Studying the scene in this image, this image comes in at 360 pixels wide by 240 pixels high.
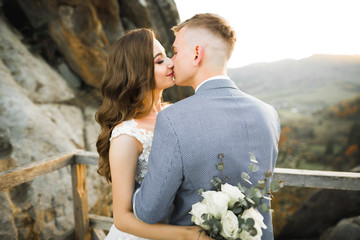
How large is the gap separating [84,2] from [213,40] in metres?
3.61

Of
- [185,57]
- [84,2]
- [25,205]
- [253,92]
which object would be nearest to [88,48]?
[84,2]

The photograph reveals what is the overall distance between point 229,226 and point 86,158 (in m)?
1.98

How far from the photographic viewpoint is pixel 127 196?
1.49m

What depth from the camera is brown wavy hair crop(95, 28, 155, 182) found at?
1884 millimetres

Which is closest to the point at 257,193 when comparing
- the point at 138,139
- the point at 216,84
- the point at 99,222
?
the point at 216,84

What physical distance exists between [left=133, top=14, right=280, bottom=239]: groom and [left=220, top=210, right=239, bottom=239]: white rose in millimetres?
226

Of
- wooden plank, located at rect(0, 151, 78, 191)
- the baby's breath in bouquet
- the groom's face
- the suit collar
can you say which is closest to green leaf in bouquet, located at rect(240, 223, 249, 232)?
the baby's breath in bouquet

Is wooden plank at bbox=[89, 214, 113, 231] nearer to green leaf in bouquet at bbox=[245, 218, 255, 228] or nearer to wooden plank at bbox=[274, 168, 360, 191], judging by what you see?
wooden plank at bbox=[274, 168, 360, 191]

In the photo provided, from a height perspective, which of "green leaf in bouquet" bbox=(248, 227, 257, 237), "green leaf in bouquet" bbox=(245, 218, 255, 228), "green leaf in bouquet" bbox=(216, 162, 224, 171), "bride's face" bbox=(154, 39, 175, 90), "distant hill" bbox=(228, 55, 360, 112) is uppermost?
"bride's face" bbox=(154, 39, 175, 90)

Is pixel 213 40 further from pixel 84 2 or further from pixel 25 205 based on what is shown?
→ pixel 84 2

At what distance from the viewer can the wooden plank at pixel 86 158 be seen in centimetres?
244

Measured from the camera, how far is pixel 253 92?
24078 millimetres

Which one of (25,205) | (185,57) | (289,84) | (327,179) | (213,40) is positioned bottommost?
(289,84)

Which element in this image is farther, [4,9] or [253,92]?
[253,92]
